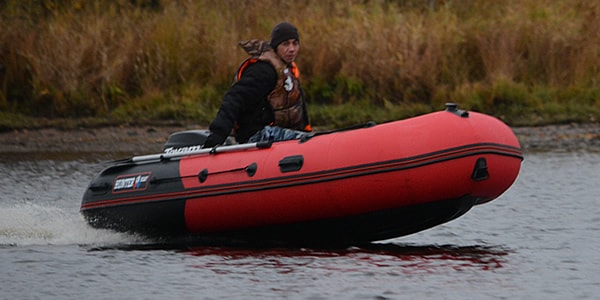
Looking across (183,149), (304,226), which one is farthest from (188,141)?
(304,226)

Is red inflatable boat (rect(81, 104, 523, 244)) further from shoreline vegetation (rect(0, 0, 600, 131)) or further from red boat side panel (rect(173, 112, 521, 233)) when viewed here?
shoreline vegetation (rect(0, 0, 600, 131))

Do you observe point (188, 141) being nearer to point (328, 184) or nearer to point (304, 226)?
point (304, 226)

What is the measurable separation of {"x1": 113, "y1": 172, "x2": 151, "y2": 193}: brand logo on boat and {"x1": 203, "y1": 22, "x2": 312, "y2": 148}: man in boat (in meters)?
0.46

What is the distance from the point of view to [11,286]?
26.1ft

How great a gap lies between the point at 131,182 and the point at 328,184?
1.52 m

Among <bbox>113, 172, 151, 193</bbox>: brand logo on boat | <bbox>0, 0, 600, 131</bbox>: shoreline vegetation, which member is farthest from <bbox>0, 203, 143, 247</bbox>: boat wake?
<bbox>0, 0, 600, 131</bbox>: shoreline vegetation

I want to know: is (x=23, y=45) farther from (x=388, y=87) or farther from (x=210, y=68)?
(x=388, y=87)

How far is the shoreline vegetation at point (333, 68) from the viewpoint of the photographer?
627 inches

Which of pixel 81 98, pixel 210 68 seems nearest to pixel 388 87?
pixel 210 68

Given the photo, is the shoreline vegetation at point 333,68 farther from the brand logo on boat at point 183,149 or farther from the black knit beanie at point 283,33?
the black knit beanie at point 283,33

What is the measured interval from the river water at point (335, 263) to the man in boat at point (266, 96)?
31.1 inches

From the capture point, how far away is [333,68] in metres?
16.4

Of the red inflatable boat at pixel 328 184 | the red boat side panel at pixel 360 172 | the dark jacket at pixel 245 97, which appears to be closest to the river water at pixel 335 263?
the red inflatable boat at pixel 328 184

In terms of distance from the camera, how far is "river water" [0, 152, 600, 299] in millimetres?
7609
